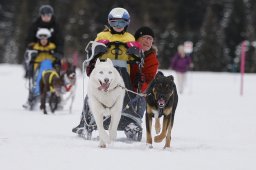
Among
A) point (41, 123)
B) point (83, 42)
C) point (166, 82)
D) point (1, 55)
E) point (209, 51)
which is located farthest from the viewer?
point (1, 55)

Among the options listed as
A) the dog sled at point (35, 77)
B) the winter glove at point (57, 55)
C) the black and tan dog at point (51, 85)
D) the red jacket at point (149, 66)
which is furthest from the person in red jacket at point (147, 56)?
the winter glove at point (57, 55)

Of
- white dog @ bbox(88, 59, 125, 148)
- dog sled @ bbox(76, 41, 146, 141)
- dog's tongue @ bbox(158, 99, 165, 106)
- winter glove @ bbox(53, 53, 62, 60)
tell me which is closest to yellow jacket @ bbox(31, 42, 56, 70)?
winter glove @ bbox(53, 53, 62, 60)

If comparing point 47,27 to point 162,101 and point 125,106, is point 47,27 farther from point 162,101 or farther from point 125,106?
point 162,101

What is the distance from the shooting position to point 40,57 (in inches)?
614

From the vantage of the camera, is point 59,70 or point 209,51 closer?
point 59,70

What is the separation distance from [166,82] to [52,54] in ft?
25.9

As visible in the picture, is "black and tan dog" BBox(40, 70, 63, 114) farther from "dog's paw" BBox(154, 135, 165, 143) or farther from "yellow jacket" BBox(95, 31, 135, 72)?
"dog's paw" BBox(154, 135, 165, 143)

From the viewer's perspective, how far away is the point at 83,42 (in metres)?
66.6

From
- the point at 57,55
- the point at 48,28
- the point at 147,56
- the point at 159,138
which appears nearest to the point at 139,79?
the point at 147,56

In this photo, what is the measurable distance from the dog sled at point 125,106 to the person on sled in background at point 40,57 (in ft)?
19.8

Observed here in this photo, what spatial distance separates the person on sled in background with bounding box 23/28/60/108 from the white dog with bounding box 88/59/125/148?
23.4ft

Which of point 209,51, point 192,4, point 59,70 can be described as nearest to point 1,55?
point 192,4

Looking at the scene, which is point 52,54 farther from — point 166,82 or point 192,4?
point 192,4

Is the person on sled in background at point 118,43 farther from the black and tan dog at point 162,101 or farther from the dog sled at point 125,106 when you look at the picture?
the black and tan dog at point 162,101
